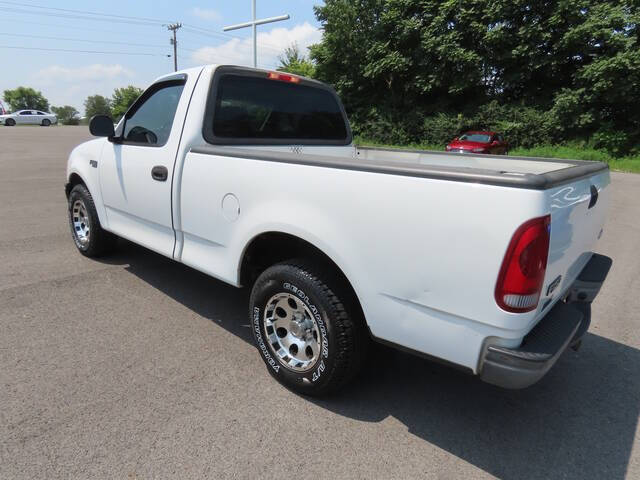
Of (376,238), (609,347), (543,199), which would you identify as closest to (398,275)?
(376,238)

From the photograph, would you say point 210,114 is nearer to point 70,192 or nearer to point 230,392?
point 230,392

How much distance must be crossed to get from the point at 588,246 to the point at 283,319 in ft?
6.18

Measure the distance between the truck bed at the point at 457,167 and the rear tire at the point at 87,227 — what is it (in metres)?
2.08

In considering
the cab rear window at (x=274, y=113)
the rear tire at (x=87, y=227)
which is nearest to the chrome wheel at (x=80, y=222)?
the rear tire at (x=87, y=227)

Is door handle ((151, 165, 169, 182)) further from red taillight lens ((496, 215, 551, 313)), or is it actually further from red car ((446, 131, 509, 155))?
red car ((446, 131, 509, 155))

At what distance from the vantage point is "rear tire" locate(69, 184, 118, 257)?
446cm

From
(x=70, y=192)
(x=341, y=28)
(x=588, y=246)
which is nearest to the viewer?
(x=588, y=246)

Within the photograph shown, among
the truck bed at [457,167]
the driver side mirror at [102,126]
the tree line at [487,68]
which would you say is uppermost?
the tree line at [487,68]

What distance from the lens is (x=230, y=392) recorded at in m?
2.64

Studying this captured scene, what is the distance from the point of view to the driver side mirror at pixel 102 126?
12.3ft

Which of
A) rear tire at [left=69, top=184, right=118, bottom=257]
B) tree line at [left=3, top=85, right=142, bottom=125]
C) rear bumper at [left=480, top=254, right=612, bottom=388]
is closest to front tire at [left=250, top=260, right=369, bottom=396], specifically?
rear bumper at [left=480, top=254, right=612, bottom=388]

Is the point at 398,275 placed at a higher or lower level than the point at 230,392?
higher

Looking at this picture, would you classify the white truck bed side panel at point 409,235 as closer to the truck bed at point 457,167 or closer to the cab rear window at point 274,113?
the truck bed at point 457,167

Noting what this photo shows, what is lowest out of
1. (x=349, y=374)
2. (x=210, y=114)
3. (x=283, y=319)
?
(x=349, y=374)
